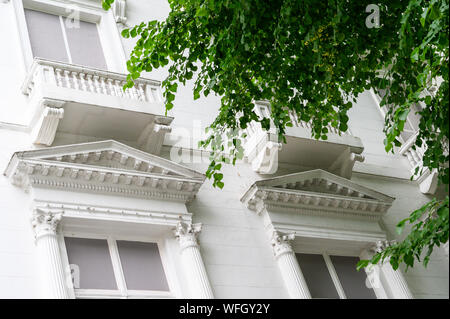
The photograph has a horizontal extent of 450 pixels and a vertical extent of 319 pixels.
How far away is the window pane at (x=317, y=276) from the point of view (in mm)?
13039

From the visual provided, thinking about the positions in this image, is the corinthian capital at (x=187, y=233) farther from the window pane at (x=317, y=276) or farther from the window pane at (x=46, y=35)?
the window pane at (x=46, y=35)

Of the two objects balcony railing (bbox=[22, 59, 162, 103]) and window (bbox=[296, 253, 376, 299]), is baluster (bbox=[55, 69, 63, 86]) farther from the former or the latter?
window (bbox=[296, 253, 376, 299])

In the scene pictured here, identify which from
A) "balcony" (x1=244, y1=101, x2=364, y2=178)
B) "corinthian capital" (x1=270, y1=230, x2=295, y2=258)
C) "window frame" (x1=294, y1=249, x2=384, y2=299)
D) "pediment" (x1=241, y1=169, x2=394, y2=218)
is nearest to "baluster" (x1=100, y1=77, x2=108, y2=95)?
"balcony" (x1=244, y1=101, x2=364, y2=178)

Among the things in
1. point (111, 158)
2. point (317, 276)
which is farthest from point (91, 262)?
point (317, 276)

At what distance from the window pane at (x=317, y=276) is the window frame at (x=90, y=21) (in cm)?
560

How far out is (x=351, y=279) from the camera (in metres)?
13.6

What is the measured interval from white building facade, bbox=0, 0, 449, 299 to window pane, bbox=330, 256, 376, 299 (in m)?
0.03

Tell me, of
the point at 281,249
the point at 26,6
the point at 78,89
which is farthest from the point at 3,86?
the point at 281,249

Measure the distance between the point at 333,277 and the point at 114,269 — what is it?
454 centimetres

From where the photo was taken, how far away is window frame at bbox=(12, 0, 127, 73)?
14.1m

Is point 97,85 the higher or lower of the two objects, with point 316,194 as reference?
higher

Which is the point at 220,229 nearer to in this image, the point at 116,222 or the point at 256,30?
the point at 116,222

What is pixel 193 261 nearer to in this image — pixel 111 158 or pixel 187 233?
pixel 187 233

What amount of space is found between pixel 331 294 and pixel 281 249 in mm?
1351
